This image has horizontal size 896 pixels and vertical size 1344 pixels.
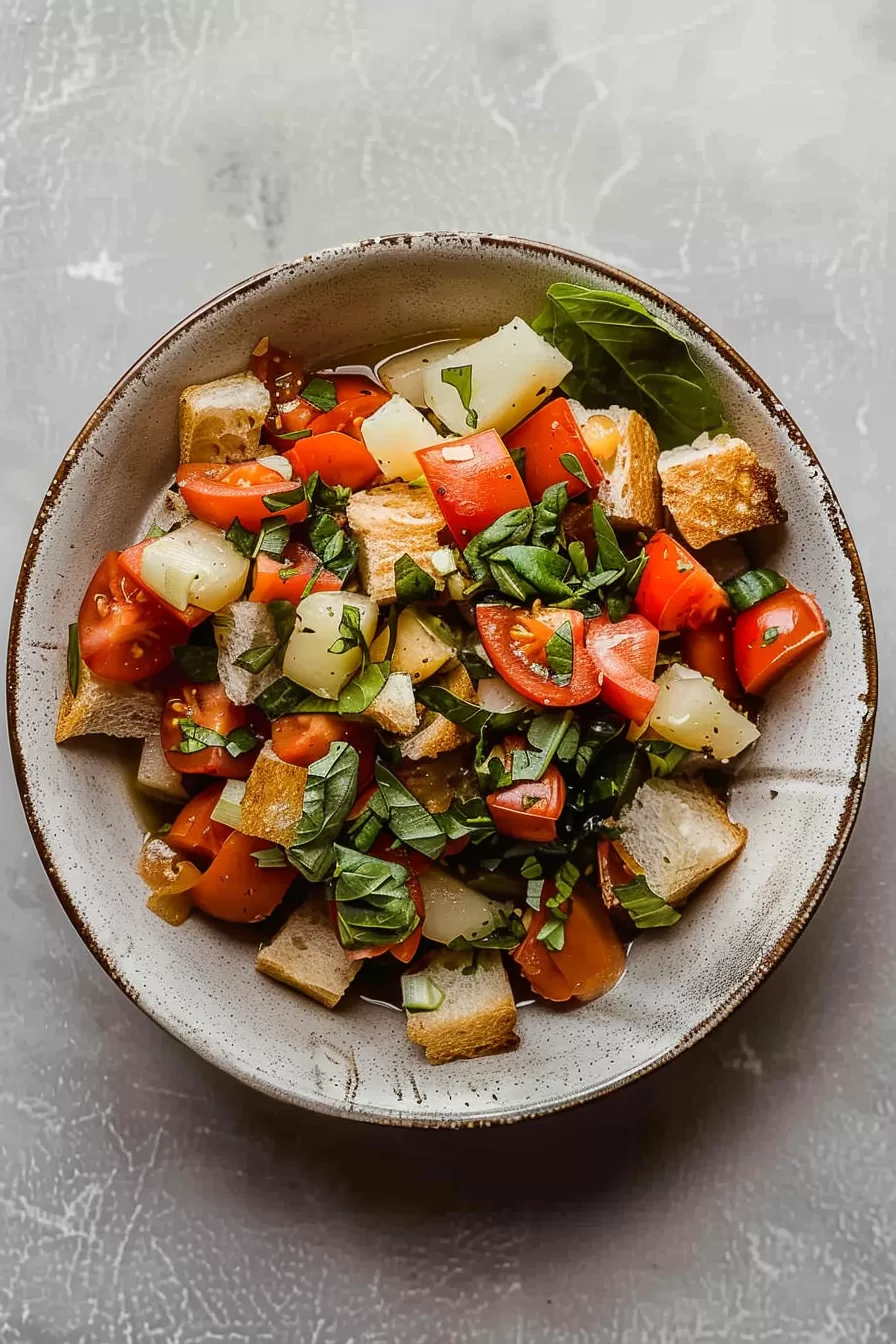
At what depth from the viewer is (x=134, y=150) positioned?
2693 mm

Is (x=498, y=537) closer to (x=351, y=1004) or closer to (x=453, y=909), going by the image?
(x=453, y=909)

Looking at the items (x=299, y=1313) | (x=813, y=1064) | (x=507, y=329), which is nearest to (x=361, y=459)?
(x=507, y=329)

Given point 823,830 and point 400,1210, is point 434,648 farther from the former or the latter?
point 400,1210

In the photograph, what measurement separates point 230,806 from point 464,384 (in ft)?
3.19

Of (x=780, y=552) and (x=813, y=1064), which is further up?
(x=780, y=552)

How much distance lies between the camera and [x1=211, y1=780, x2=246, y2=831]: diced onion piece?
2236mm

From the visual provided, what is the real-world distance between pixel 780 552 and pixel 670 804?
559 millimetres

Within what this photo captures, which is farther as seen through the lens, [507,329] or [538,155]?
[538,155]

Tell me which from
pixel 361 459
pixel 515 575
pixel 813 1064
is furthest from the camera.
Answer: pixel 813 1064

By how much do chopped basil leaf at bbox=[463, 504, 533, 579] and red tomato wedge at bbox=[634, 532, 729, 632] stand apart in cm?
26

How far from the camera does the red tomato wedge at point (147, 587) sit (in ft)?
7.09

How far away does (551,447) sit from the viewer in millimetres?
2223

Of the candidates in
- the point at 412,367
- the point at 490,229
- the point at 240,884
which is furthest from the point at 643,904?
the point at 490,229

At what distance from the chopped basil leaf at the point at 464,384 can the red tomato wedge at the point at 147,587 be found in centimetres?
66
